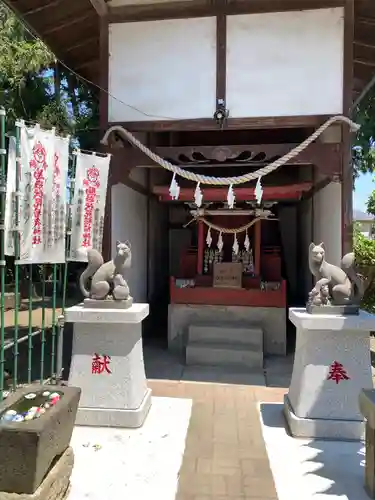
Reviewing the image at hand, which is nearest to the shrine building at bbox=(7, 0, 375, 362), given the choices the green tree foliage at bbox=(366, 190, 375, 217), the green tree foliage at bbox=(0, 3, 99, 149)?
the green tree foliage at bbox=(0, 3, 99, 149)

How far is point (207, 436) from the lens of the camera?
4.50 meters

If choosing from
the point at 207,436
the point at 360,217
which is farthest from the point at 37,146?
the point at 360,217

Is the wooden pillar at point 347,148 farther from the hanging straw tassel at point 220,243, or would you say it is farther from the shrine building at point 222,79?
the hanging straw tassel at point 220,243

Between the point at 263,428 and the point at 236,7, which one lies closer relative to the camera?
the point at 263,428

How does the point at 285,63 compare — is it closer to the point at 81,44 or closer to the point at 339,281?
the point at 339,281

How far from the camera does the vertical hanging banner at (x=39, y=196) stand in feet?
14.0

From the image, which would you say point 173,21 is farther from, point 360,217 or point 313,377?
point 360,217

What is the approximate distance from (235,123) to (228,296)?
11.1 ft

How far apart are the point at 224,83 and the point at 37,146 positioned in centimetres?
317

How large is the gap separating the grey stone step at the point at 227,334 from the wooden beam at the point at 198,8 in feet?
16.9

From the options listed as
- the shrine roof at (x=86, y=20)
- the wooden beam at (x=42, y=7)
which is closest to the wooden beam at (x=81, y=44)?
the shrine roof at (x=86, y=20)

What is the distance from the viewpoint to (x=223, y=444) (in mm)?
4320

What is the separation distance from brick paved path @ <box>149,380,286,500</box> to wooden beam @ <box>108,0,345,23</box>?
5.56 metres

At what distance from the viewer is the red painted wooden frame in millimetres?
8094
